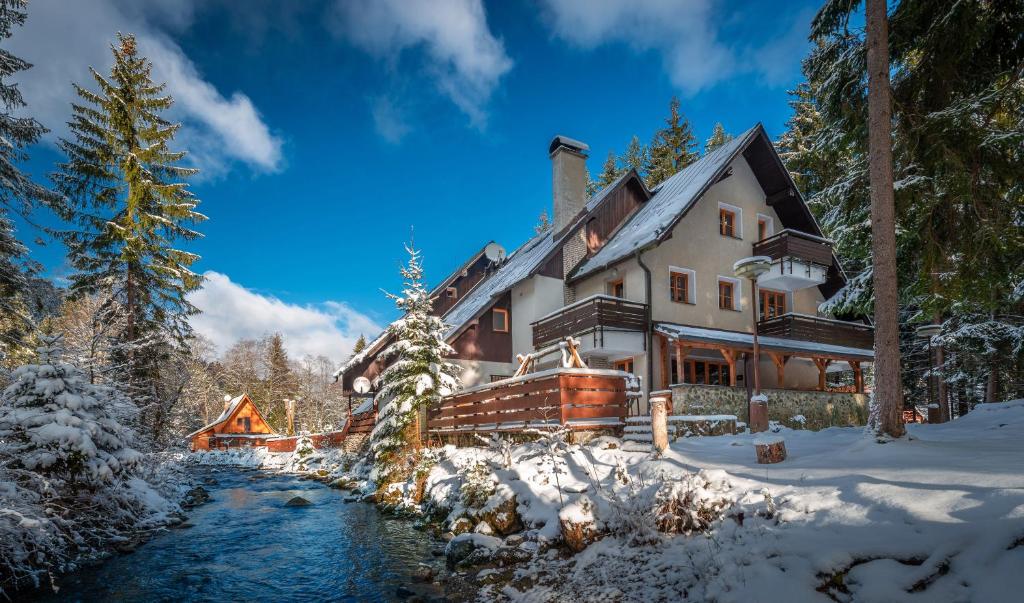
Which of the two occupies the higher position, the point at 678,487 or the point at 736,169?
the point at 736,169

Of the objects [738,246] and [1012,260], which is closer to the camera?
[1012,260]

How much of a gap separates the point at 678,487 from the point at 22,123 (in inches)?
642

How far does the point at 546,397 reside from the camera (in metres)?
12.8

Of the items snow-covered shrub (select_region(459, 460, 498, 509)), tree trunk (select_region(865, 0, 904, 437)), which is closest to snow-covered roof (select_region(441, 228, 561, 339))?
snow-covered shrub (select_region(459, 460, 498, 509))

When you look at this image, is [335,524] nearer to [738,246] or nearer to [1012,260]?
[1012,260]

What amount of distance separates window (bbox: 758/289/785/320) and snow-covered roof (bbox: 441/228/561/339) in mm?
9330

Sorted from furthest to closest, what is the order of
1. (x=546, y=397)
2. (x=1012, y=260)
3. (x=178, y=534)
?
(x=546, y=397) < (x=178, y=534) < (x=1012, y=260)

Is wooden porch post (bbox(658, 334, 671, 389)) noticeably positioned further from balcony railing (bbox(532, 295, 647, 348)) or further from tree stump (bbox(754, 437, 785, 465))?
tree stump (bbox(754, 437, 785, 465))

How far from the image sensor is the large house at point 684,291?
18172mm

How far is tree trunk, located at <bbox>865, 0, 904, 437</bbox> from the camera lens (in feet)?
27.2

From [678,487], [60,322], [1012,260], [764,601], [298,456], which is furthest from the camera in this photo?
[298,456]

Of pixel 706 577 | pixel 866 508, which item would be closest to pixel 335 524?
pixel 706 577

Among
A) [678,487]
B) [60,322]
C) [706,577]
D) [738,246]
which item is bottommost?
[706,577]

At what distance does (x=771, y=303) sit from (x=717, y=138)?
960 inches
